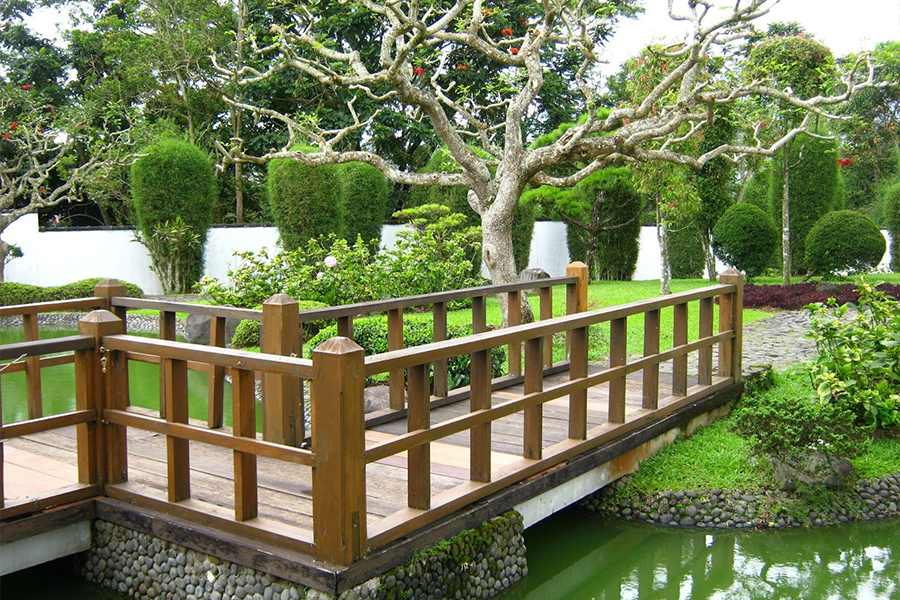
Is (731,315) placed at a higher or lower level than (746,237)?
lower

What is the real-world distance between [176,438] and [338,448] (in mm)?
888

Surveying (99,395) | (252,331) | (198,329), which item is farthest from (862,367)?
(198,329)

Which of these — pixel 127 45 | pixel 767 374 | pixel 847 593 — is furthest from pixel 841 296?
pixel 127 45

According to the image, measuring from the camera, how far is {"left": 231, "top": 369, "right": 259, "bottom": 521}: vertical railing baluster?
3.08m

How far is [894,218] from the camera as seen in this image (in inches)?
728

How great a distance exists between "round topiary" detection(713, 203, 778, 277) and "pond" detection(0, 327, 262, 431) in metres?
9.06

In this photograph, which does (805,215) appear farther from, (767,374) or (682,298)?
(682,298)

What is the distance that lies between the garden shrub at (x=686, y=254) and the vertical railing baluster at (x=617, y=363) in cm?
1467

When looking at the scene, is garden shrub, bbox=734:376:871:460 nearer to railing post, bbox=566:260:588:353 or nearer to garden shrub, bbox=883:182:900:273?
railing post, bbox=566:260:588:353

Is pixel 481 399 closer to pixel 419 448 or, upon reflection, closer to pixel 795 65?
pixel 419 448

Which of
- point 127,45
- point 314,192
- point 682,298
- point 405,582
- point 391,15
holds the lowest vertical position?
point 405,582

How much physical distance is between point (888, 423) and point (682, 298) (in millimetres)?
1718

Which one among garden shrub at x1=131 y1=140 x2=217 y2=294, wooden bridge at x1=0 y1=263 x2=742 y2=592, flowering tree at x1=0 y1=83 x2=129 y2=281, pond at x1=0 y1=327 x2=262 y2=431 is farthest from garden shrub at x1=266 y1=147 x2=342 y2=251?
wooden bridge at x1=0 y1=263 x2=742 y2=592

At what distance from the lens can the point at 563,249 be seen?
1919 cm
